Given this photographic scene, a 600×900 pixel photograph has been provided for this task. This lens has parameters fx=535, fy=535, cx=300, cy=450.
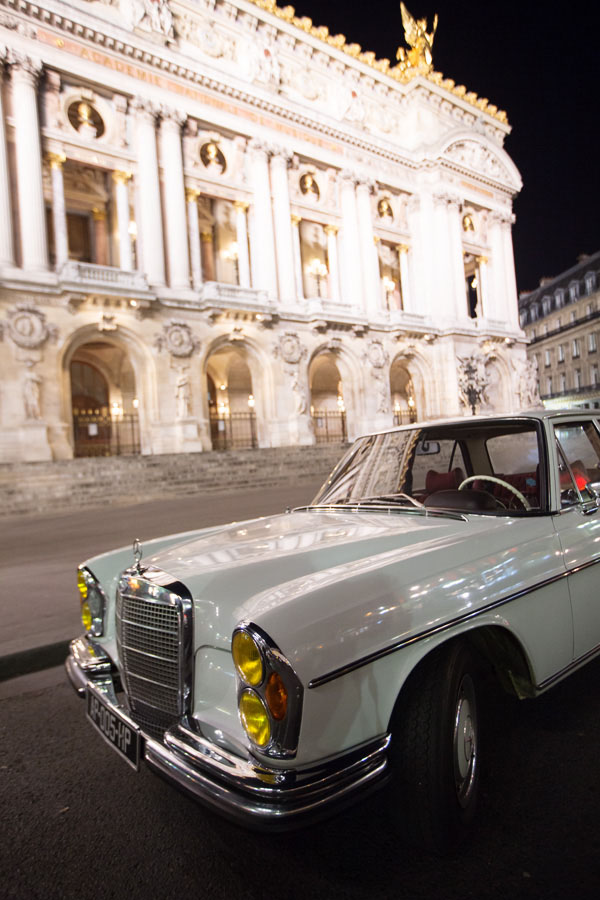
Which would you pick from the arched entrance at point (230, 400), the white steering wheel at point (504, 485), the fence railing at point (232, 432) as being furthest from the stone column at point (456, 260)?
the white steering wheel at point (504, 485)

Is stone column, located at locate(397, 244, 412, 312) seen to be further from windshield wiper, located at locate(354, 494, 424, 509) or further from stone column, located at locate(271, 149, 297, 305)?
windshield wiper, located at locate(354, 494, 424, 509)

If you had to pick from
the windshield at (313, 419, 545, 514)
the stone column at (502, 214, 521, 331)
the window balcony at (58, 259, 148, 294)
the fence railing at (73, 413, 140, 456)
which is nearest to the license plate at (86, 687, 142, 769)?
the windshield at (313, 419, 545, 514)

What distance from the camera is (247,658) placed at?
1.67 m

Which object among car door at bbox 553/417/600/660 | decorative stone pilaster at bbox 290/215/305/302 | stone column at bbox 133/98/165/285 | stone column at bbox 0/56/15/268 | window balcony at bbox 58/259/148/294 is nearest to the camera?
car door at bbox 553/417/600/660

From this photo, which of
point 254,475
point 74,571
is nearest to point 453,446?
point 74,571

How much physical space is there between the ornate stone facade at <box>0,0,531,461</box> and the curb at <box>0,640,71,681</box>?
16.8m

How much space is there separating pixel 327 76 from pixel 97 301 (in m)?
19.0

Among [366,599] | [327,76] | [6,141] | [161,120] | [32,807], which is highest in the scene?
[327,76]

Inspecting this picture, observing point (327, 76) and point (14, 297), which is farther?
point (327, 76)

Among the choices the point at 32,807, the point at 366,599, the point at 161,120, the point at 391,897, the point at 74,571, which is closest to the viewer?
the point at 391,897

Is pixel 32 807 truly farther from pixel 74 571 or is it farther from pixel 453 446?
pixel 74 571

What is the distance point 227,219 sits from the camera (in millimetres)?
28797

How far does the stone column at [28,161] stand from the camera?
20109 millimetres

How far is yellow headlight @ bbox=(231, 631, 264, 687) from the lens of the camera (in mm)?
1635
